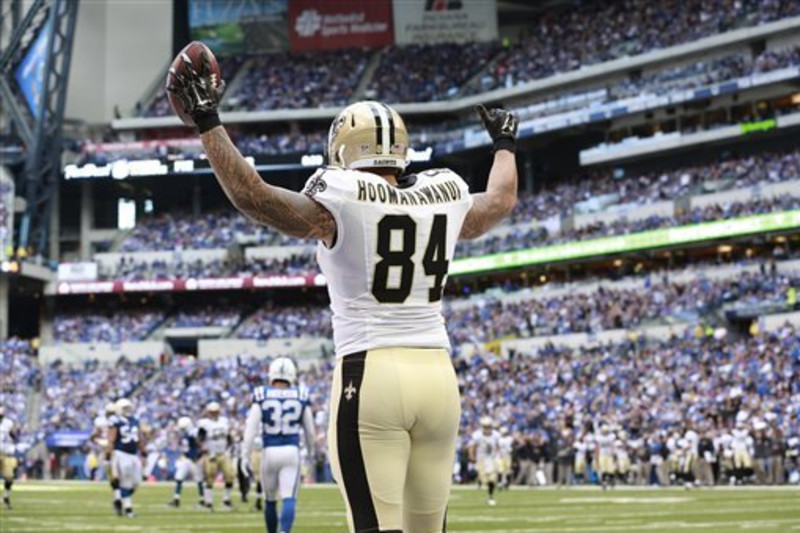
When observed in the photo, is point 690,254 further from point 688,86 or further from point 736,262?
point 688,86

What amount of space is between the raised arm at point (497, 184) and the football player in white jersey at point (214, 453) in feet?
53.5

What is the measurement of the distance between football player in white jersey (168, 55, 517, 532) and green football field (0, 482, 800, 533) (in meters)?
9.30

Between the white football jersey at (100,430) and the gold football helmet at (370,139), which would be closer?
the gold football helmet at (370,139)

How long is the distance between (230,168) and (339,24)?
6383 cm

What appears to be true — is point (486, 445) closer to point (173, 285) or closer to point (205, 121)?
point (205, 121)

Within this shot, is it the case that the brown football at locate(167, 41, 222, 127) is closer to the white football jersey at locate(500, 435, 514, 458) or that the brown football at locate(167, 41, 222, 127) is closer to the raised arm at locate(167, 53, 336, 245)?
the raised arm at locate(167, 53, 336, 245)

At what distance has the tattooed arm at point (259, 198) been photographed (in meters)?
4.48

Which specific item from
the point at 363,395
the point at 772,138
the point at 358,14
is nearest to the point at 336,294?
the point at 363,395

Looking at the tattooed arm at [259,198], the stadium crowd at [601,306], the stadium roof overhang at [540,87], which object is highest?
the stadium roof overhang at [540,87]

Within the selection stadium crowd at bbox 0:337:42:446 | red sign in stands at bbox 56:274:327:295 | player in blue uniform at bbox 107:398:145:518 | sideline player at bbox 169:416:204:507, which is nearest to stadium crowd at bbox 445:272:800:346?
red sign in stands at bbox 56:274:327:295

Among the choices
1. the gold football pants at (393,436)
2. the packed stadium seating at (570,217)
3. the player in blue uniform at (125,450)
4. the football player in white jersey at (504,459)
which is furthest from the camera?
the packed stadium seating at (570,217)

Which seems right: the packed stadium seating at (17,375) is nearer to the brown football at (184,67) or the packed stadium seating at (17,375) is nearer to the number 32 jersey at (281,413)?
the number 32 jersey at (281,413)

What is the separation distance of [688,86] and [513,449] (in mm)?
20701

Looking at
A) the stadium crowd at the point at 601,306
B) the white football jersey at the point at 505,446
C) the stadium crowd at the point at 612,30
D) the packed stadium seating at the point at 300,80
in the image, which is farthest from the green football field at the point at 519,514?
the packed stadium seating at the point at 300,80
